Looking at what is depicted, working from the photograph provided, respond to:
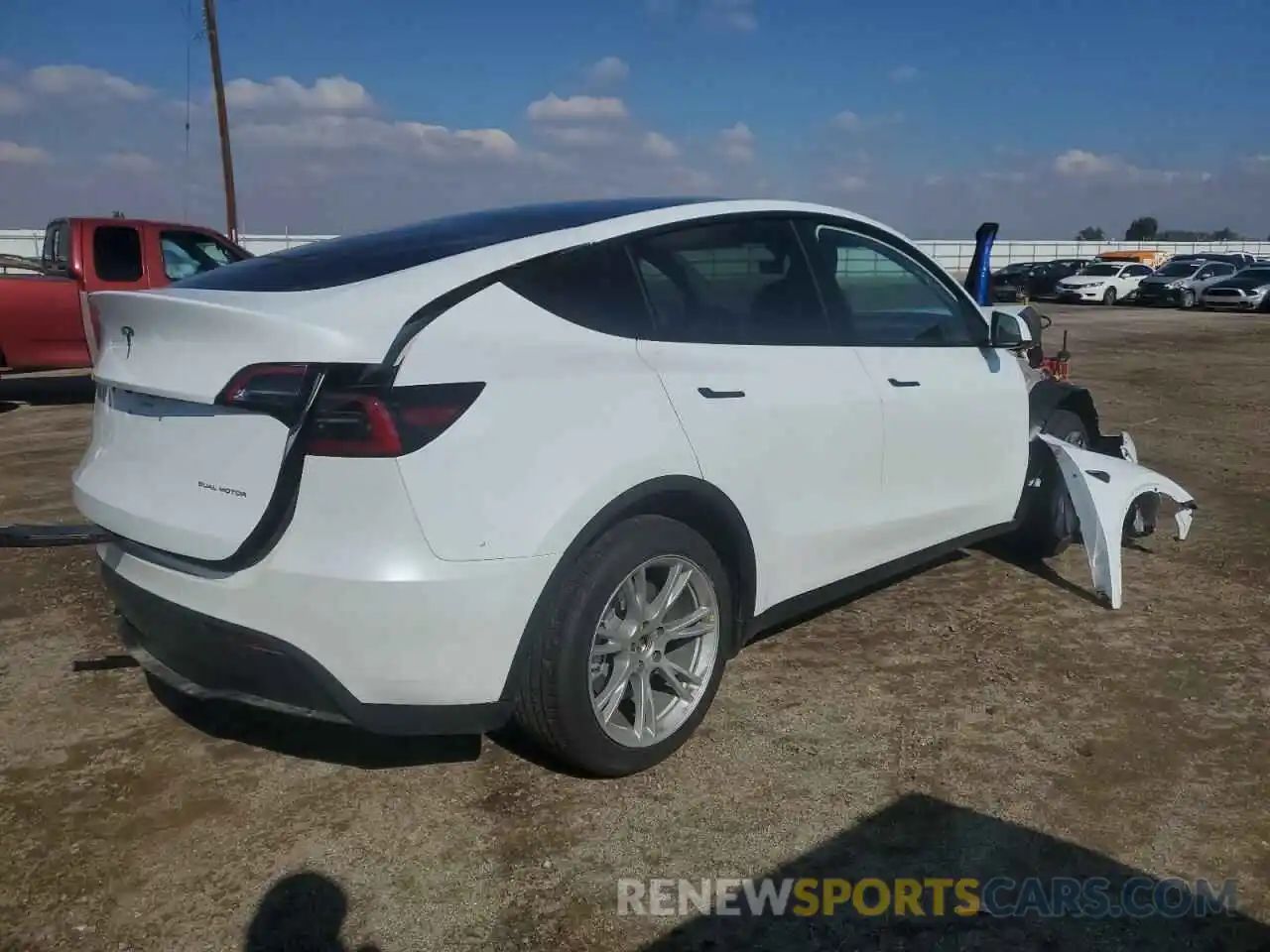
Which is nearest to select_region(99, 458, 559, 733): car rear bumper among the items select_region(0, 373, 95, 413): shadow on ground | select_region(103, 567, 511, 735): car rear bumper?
select_region(103, 567, 511, 735): car rear bumper

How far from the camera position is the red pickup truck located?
32.9 ft

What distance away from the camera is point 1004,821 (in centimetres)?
285

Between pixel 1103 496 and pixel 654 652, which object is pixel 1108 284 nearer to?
pixel 1103 496

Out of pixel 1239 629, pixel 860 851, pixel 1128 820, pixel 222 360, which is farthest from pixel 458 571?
pixel 1239 629

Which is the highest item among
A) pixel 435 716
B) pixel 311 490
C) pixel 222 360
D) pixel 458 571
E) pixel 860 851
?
pixel 222 360

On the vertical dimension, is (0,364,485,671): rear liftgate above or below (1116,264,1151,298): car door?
below

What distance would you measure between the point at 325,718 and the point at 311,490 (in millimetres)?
589

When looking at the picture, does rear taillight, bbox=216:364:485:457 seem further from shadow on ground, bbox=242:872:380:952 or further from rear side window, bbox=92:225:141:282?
rear side window, bbox=92:225:141:282

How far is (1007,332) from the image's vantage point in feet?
14.1

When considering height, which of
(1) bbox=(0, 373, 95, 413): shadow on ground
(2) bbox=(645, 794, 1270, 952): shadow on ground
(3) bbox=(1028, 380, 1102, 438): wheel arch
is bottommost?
(2) bbox=(645, 794, 1270, 952): shadow on ground

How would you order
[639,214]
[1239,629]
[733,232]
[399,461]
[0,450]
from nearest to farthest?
[399,461], [639,214], [733,232], [1239,629], [0,450]

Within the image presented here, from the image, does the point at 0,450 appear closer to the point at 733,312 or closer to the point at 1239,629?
the point at 733,312

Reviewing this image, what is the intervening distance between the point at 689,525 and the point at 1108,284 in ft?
109

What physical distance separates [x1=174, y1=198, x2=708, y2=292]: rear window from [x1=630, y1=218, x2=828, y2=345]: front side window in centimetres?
19
